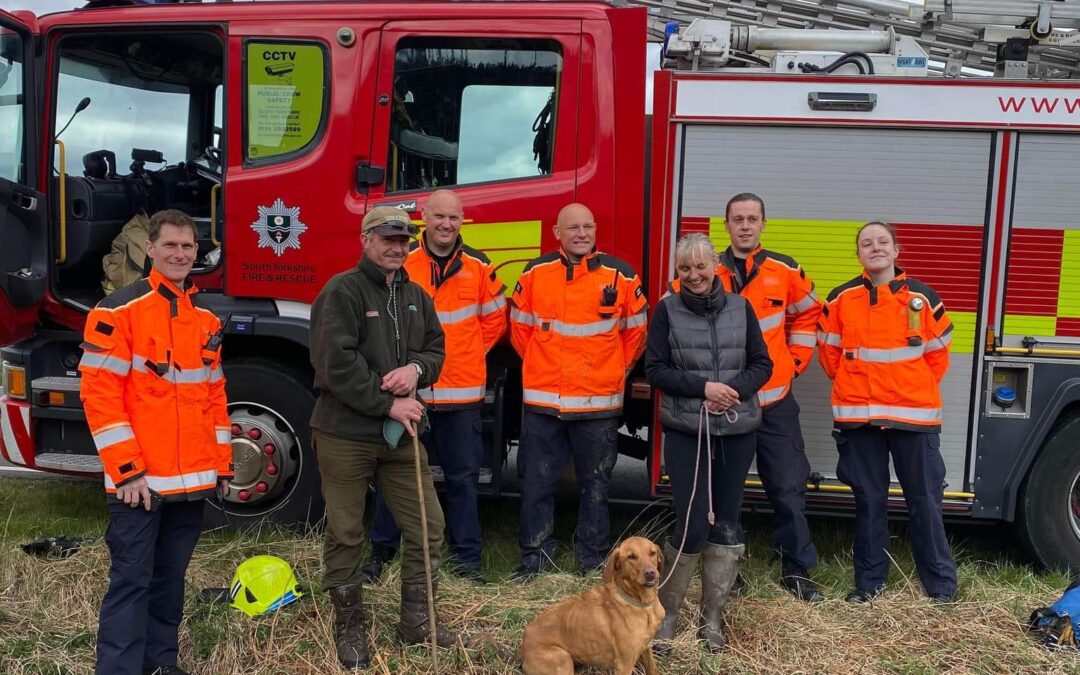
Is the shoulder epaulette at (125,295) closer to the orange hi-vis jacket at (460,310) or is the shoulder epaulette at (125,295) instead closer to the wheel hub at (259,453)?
the orange hi-vis jacket at (460,310)

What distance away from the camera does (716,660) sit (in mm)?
3324

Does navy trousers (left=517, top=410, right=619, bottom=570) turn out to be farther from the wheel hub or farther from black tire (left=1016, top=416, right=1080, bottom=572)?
black tire (left=1016, top=416, right=1080, bottom=572)

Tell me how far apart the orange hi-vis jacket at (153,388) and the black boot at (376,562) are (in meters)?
1.12

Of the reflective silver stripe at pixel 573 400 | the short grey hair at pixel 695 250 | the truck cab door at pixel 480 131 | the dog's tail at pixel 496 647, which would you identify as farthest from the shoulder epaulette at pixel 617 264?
the dog's tail at pixel 496 647

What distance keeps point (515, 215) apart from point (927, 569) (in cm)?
243

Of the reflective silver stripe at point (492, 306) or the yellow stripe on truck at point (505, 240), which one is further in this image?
the yellow stripe on truck at point (505, 240)

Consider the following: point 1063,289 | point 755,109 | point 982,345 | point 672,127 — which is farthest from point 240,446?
point 1063,289

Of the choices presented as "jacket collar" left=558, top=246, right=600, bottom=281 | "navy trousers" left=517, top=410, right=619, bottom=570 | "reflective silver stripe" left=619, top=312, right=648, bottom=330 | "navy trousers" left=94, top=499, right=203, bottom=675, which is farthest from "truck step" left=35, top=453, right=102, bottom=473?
"reflective silver stripe" left=619, top=312, right=648, bottom=330

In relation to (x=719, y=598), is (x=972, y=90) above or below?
above

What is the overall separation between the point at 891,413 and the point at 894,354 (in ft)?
0.82

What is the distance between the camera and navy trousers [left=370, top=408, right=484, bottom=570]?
4.08 m

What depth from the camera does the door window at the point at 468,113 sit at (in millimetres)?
4180

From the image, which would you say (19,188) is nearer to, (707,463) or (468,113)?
(468,113)

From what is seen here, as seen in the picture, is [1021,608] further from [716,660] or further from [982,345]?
[716,660]
